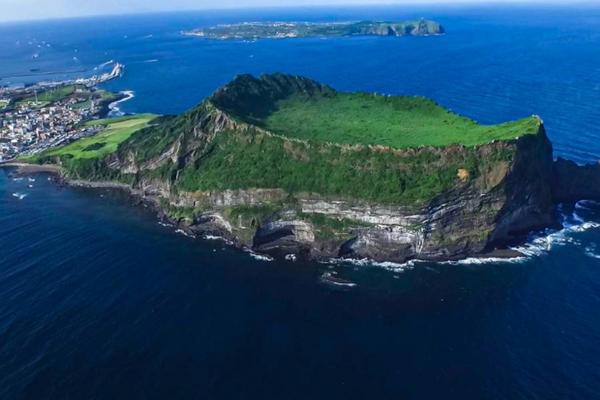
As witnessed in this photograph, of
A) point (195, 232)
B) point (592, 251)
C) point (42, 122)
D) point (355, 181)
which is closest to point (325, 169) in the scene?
point (355, 181)

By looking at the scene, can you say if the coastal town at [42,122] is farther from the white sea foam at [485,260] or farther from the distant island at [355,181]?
the white sea foam at [485,260]

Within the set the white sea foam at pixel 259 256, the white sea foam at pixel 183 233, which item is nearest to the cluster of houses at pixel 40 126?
the white sea foam at pixel 183 233

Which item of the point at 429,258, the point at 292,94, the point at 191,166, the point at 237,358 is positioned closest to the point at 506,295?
the point at 429,258

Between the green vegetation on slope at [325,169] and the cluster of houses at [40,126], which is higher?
the green vegetation on slope at [325,169]

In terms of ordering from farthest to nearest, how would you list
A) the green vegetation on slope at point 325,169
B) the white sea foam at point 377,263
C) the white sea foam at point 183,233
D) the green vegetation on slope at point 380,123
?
1. the white sea foam at point 183,233
2. the green vegetation on slope at point 380,123
3. the green vegetation on slope at point 325,169
4. the white sea foam at point 377,263

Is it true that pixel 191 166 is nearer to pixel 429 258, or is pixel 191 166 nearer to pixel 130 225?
pixel 130 225
